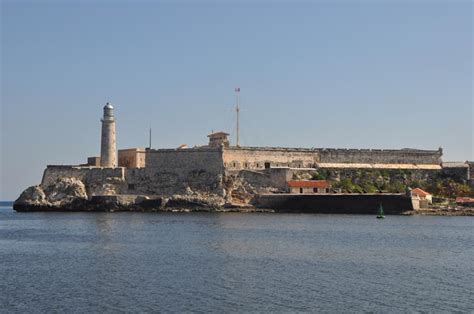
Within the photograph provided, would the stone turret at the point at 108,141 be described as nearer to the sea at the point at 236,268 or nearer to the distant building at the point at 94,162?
the distant building at the point at 94,162

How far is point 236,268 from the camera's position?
23953 millimetres

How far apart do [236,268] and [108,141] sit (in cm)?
3642

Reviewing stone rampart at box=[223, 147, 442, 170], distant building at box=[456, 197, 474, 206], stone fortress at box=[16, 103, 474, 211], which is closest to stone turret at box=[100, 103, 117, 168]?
stone fortress at box=[16, 103, 474, 211]

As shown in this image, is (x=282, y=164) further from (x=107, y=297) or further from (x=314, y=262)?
(x=107, y=297)

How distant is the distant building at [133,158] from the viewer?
60312 millimetres

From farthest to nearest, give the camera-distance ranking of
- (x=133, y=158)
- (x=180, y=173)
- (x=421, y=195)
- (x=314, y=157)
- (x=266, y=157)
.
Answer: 1. (x=314, y=157)
2. (x=266, y=157)
3. (x=133, y=158)
4. (x=180, y=173)
5. (x=421, y=195)

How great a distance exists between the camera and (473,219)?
50125 mm

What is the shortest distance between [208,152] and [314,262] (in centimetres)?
3362

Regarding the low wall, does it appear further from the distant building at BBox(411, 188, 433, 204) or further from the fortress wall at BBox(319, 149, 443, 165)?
the fortress wall at BBox(319, 149, 443, 165)

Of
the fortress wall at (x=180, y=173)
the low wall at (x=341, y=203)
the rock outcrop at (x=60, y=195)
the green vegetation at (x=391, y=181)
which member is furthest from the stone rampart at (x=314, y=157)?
the rock outcrop at (x=60, y=195)

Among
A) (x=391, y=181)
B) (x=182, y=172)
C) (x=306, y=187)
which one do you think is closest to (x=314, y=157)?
(x=391, y=181)

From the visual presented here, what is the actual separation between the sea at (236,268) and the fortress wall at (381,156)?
23.6 metres

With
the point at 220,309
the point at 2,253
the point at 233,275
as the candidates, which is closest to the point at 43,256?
the point at 2,253

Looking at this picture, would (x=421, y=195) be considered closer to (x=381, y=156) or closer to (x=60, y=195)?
(x=381, y=156)
